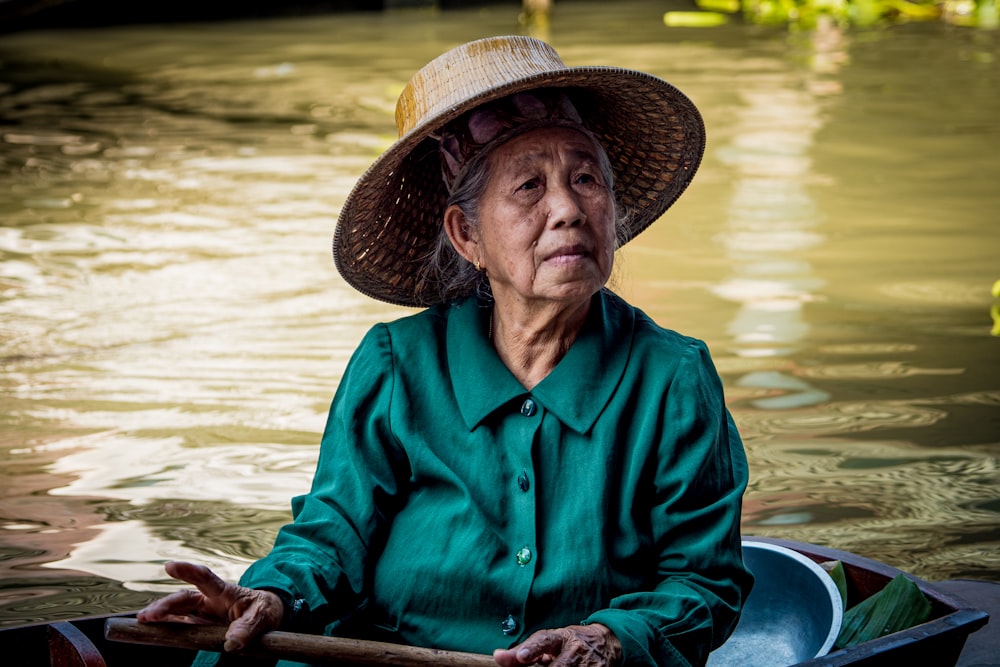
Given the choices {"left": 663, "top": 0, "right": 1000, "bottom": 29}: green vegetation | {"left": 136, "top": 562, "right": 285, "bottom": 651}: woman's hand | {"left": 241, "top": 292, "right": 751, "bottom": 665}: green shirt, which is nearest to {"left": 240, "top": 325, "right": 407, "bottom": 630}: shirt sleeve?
{"left": 241, "top": 292, "right": 751, "bottom": 665}: green shirt

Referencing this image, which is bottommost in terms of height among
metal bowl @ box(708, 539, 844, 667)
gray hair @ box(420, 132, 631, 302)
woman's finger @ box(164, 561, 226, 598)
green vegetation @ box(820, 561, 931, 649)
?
metal bowl @ box(708, 539, 844, 667)

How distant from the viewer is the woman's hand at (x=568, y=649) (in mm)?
1577

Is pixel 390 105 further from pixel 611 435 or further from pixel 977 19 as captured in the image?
pixel 611 435

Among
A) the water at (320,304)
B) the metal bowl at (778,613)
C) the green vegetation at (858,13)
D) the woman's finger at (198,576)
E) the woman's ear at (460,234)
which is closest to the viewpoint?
the woman's finger at (198,576)

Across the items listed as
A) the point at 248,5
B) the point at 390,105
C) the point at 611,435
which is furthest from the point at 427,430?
the point at 248,5

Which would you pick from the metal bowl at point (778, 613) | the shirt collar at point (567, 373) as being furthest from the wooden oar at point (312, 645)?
the metal bowl at point (778, 613)

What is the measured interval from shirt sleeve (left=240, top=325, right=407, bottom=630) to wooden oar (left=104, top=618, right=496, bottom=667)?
0.14 meters

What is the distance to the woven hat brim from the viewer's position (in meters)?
1.99

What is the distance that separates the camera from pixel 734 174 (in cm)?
733

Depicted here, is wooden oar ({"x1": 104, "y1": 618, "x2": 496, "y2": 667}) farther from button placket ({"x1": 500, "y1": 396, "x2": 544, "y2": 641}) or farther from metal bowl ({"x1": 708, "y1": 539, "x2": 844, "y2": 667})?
metal bowl ({"x1": 708, "y1": 539, "x2": 844, "y2": 667})

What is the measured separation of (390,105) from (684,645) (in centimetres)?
807

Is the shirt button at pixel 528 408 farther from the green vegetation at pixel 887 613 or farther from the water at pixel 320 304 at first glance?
the green vegetation at pixel 887 613

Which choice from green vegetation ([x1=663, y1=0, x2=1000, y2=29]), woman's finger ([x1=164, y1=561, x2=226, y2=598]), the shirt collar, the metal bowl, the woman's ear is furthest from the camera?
green vegetation ([x1=663, y1=0, x2=1000, y2=29])

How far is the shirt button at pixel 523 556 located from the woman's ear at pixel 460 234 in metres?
0.43
